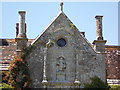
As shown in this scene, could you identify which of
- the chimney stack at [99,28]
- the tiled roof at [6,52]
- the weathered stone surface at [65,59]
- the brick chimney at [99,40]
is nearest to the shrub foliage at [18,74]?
the weathered stone surface at [65,59]

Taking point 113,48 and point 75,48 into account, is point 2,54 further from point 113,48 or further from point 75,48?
point 113,48

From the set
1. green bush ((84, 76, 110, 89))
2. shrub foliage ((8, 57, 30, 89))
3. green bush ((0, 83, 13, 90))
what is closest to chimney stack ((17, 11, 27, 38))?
shrub foliage ((8, 57, 30, 89))

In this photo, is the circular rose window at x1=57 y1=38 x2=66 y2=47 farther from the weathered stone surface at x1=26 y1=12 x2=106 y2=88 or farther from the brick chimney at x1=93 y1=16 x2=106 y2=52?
Result: the brick chimney at x1=93 y1=16 x2=106 y2=52

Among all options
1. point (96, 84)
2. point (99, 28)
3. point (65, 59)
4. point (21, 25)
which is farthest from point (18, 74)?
point (99, 28)

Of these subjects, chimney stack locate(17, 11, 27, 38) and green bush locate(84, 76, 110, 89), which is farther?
chimney stack locate(17, 11, 27, 38)

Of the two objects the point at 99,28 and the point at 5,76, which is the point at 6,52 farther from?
the point at 99,28

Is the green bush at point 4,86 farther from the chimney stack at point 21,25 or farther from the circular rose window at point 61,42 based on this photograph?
the circular rose window at point 61,42

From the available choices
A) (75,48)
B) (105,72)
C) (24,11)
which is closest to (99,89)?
(105,72)

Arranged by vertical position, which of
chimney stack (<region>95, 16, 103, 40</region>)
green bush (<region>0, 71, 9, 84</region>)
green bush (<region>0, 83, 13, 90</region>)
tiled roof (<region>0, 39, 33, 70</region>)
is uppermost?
chimney stack (<region>95, 16, 103, 40</region>)

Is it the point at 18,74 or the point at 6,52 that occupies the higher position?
the point at 6,52

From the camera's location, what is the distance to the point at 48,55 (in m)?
33.0

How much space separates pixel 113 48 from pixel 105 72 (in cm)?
660

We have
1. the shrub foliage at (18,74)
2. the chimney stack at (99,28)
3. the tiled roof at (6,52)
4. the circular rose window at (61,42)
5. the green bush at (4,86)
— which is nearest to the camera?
the green bush at (4,86)

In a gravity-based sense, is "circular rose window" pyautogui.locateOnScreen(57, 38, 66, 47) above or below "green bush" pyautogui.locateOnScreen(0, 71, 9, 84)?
above
